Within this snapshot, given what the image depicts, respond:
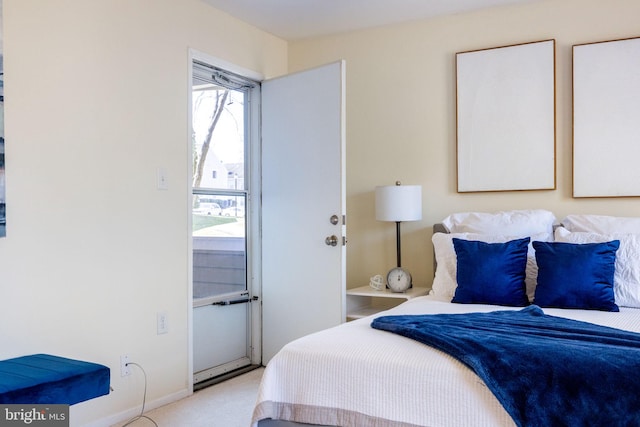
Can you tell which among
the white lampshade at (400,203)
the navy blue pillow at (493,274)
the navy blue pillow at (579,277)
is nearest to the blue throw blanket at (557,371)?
the navy blue pillow at (579,277)

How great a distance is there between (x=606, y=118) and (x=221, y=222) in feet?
8.48

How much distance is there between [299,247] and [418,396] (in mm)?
2183

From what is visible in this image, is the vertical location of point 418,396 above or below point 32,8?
below

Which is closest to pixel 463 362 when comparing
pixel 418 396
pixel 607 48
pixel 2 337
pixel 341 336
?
pixel 418 396

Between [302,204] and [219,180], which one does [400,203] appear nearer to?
[302,204]

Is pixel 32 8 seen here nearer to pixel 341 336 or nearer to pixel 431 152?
pixel 341 336

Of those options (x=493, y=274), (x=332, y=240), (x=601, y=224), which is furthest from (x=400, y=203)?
(x=601, y=224)

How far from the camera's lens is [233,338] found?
13.6 ft

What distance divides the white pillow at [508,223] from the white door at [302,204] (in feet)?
2.57

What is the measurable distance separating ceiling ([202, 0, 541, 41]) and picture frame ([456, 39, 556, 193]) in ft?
1.19

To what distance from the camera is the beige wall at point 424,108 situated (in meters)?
3.63

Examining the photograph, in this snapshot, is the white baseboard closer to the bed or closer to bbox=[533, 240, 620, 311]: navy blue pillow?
the bed

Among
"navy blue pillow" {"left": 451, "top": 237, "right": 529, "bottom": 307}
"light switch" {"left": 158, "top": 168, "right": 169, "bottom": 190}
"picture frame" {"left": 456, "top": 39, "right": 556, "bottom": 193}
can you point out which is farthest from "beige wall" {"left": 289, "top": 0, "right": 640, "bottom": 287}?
"light switch" {"left": 158, "top": 168, "right": 169, "bottom": 190}

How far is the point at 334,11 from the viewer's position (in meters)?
3.93
